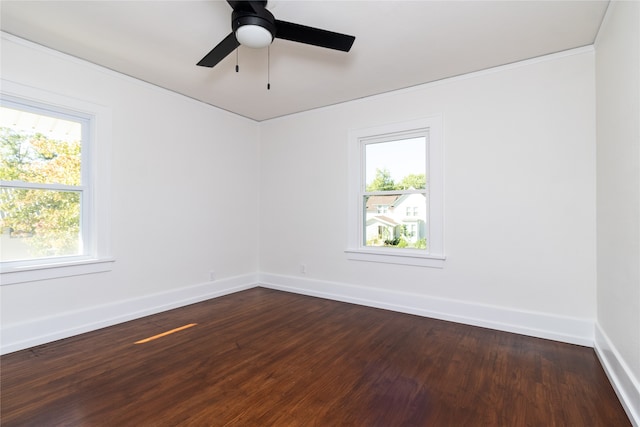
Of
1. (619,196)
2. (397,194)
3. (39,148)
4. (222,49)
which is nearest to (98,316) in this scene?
(39,148)

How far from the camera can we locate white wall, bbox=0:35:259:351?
108 inches

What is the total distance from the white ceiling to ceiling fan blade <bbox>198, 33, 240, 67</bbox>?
0.29 meters

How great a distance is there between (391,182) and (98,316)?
3605mm

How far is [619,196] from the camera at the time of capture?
2.07m

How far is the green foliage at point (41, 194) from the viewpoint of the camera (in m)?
2.67

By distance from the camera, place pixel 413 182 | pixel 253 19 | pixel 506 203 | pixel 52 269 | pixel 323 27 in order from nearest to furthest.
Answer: pixel 253 19
pixel 323 27
pixel 52 269
pixel 506 203
pixel 413 182

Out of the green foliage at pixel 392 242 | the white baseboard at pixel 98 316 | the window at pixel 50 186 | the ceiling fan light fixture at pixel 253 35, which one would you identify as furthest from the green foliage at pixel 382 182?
the window at pixel 50 186

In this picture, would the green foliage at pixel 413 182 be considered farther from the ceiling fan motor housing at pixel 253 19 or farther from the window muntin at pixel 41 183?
the window muntin at pixel 41 183

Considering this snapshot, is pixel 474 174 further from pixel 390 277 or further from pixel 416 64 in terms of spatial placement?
pixel 390 277

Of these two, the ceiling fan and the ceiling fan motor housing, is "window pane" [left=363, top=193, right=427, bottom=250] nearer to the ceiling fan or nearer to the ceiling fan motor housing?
the ceiling fan

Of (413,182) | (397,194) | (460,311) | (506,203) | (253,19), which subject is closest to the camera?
(253,19)

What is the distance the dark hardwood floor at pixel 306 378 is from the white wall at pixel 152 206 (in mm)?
311

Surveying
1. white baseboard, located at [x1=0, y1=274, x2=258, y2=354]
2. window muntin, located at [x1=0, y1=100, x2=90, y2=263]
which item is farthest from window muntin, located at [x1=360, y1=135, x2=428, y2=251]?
window muntin, located at [x1=0, y1=100, x2=90, y2=263]

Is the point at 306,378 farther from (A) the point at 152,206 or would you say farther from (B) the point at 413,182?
(A) the point at 152,206
